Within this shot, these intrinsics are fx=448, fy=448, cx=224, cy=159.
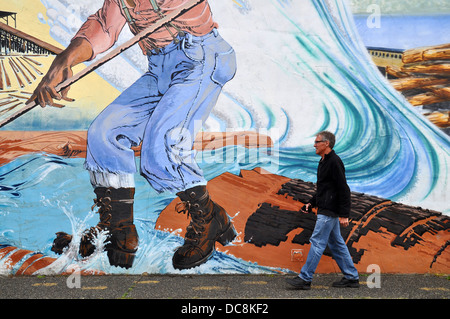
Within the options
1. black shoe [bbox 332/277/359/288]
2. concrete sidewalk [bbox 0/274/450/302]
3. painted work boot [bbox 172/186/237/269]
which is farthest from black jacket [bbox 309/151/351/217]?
painted work boot [bbox 172/186/237/269]

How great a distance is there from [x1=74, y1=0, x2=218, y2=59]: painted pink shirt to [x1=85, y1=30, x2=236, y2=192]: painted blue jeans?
0.38 ft

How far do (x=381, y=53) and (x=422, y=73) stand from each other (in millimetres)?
528

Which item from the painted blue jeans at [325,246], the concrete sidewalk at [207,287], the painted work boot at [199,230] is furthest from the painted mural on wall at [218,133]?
the painted blue jeans at [325,246]

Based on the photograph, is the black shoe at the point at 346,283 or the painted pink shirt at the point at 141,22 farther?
the painted pink shirt at the point at 141,22

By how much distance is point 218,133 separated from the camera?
5277 millimetres

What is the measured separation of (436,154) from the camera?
5.19m

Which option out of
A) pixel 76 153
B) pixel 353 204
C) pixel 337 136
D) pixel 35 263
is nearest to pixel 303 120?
pixel 337 136

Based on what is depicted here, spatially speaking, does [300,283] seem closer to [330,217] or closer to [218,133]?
[330,217]

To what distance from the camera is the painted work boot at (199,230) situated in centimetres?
519

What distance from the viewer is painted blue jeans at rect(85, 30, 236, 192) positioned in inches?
205

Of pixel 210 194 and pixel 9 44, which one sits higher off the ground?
pixel 9 44

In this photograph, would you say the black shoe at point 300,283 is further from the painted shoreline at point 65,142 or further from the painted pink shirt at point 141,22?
the painted pink shirt at point 141,22

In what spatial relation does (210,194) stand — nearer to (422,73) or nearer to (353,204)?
(353,204)

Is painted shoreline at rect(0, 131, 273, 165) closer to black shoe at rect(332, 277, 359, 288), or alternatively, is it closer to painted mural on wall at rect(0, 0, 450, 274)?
painted mural on wall at rect(0, 0, 450, 274)
